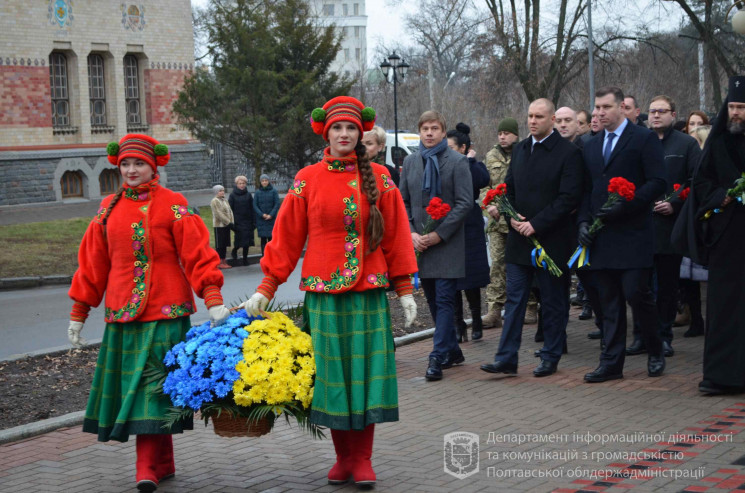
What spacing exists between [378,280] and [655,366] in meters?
3.51

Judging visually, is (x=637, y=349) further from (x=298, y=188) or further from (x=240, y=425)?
(x=240, y=425)

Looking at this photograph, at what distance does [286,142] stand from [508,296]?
2429 centimetres

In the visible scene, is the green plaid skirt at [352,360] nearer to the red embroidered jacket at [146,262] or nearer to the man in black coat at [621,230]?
the red embroidered jacket at [146,262]

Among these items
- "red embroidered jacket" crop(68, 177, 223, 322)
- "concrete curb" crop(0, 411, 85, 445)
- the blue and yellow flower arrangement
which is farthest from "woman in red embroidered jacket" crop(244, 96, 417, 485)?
"concrete curb" crop(0, 411, 85, 445)

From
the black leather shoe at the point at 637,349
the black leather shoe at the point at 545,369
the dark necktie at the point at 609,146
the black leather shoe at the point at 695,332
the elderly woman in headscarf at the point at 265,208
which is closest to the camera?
the dark necktie at the point at 609,146

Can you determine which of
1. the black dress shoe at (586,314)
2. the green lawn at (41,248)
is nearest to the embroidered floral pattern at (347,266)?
the black dress shoe at (586,314)

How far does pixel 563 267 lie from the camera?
8180 mm

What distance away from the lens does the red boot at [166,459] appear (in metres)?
5.76

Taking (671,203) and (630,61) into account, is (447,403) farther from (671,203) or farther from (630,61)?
(630,61)

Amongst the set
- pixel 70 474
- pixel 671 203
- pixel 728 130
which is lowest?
pixel 70 474

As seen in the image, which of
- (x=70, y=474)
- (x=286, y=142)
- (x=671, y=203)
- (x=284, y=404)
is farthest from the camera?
(x=286, y=142)

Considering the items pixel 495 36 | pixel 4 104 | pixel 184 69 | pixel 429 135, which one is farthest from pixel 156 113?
pixel 429 135

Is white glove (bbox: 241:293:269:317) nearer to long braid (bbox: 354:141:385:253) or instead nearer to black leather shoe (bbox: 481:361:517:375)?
long braid (bbox: 354:141:385:253)

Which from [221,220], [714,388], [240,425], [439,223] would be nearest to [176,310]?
[240,425]
